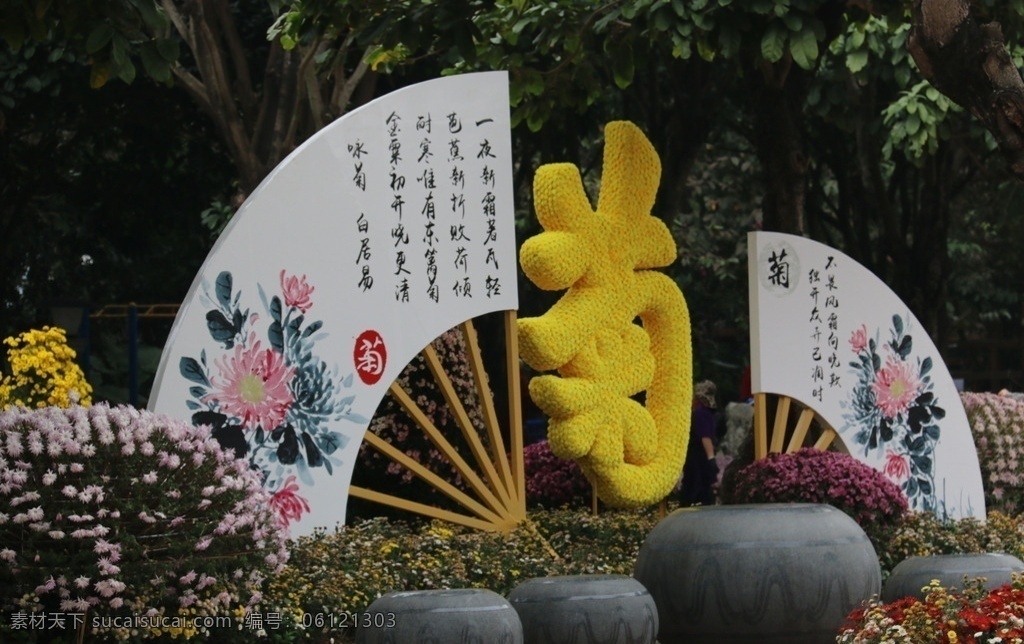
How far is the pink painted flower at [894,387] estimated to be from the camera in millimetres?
13961

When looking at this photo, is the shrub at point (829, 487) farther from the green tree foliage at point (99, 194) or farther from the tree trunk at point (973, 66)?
the green tree foliage at point (99, 194)

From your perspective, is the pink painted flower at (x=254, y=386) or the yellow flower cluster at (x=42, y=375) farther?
the yellow flower cluster at (x=42, y=375)

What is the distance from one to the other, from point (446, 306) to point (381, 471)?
219 cm

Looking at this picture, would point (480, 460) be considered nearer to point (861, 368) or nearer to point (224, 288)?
point (224, 288)

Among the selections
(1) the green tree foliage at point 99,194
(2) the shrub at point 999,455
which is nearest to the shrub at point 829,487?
(2) the shrub at point 999,455

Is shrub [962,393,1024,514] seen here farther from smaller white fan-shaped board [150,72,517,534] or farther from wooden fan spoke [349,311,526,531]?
smaller white fan-shaped board [150,72,517,534]

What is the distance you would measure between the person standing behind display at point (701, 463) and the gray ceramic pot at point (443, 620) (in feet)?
26.0

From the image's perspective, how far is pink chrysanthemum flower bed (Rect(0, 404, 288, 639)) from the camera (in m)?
7.74

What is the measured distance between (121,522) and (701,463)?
8868 mm

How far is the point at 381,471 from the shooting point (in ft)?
42.8

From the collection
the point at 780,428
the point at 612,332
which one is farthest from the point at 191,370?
the point at 780,428

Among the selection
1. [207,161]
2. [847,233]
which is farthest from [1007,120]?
[207,161]

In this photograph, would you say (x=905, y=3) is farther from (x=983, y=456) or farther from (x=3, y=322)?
(x=3, y=322)

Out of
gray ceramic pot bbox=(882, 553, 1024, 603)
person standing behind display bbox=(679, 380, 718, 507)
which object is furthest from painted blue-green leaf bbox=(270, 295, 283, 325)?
person standing behind display bbox=(679, 380, 718, 507)
